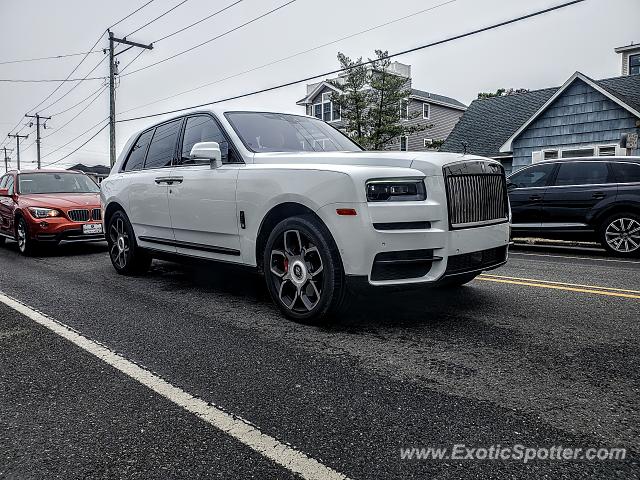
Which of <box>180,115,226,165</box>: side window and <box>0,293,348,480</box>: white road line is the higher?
<box>180,115,226,165</box>: side window

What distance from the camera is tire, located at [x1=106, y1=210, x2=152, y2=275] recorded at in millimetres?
6488

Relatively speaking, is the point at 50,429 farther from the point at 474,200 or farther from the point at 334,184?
the point at 474,200

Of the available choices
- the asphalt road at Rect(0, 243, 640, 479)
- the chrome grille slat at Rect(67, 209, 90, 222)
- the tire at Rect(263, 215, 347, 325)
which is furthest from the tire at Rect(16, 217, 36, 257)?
the tire at Rect(263, 215, 347, 325)

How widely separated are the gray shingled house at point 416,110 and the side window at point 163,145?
96.3ft

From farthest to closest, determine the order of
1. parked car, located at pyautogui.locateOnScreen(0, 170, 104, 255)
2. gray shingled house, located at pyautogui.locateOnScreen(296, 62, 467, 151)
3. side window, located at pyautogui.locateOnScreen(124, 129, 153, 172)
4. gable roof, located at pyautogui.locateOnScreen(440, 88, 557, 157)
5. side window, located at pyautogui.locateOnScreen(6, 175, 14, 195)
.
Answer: gray shingled house, located at pyautogui.locateOnScreen(296, 62, 467, 151), gable roof, located at pyautogui.locateOnScreen(440, 88, 557, 157), side window, located at pyautogui.locateOnScreen(6, 175, 14, 195), parked car, located at pyautogui.locateOnScreen(0, 170, 104, 255), side window, located at pyautogui.locateOnScreen(124, 129, 153, 172)

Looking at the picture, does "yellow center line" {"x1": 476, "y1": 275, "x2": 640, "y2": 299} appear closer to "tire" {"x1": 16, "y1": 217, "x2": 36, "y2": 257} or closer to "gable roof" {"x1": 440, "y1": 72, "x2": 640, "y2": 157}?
"tire" {"x1": 16, "y1": 217, "x2": 36, "y2": 257}

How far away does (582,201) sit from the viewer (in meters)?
9.54

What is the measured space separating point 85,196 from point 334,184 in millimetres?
7897

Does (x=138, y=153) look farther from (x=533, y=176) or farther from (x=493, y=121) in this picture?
(x=493, y=121)

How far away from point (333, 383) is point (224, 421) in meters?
0.71

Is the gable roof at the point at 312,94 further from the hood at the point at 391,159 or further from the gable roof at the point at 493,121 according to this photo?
the hood at the point at 391,159

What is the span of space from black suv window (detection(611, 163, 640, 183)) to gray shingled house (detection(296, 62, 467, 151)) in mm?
25576

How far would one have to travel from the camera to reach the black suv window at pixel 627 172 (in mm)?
9078

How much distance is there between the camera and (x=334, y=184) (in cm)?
386
